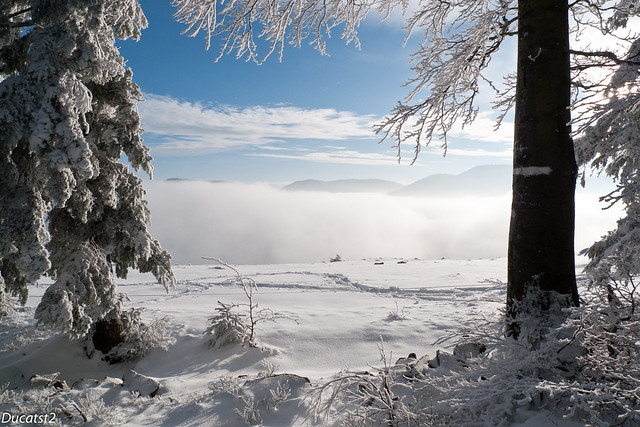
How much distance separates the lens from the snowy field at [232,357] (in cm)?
368

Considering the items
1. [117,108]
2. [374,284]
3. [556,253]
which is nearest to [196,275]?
[374,284]

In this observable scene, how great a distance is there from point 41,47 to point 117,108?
1374 millimetres

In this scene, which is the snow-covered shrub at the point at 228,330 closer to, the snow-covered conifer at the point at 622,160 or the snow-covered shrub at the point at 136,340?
the snow-covered shrub at the point at 136,340

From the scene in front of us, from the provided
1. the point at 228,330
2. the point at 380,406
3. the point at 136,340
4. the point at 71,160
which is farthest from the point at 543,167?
the point at 136,340

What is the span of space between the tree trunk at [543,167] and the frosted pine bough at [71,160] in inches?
198

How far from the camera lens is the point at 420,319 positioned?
7094mm

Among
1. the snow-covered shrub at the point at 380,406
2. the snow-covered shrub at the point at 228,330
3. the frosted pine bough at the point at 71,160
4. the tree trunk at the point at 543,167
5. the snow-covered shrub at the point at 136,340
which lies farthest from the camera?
the snow-covered shrub at the point at 136,340

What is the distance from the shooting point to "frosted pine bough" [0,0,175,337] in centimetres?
416

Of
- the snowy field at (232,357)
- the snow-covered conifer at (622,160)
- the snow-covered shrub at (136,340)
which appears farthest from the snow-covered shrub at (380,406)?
the snow-covered shrub at (136,340)

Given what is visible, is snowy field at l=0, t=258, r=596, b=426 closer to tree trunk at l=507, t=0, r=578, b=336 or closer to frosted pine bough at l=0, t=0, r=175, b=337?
tree trunk at l=507, t=0, r=578, b=336

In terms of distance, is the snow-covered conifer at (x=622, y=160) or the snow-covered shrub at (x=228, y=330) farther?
the snow-covered shrub at (x=228, y=330)

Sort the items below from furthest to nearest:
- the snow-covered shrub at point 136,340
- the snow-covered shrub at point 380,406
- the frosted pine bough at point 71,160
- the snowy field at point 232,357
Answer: the snow-covered shrub at point 136,340 < the frosted pine bough at point 71,160 < the snowy field at point 232,357 < the snow-covered shrub at point 380,406

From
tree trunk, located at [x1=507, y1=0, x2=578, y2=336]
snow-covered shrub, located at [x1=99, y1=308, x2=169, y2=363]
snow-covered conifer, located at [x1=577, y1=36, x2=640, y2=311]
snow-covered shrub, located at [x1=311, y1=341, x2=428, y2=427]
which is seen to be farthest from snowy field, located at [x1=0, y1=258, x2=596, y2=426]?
snow-covered conifer, located at [x1=577, y1=36, x2=640, y2=311]

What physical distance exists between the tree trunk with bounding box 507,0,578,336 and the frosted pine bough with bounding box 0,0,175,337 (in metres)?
5.03
